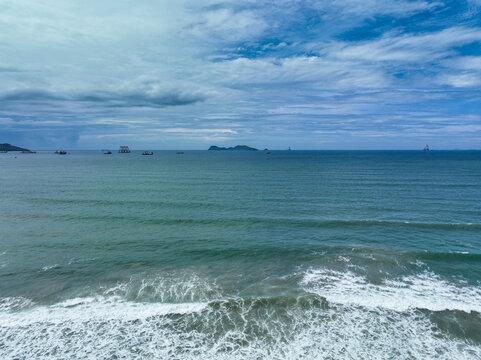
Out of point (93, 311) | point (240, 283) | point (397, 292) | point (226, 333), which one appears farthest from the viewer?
point (240, 283)

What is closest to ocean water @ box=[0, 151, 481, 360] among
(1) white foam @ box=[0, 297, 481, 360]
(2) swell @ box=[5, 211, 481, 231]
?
(1) white foam @ box=[0, 297, 481, 360]

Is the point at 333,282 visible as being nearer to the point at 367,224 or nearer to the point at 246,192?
the point at 367,224

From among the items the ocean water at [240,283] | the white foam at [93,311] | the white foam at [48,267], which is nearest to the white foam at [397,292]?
the ocean water at [240,283]

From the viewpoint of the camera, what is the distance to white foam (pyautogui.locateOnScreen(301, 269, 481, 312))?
630 inches

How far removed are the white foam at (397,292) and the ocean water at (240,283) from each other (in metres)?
0.10

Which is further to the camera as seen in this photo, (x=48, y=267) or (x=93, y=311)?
(x=48, y=267)

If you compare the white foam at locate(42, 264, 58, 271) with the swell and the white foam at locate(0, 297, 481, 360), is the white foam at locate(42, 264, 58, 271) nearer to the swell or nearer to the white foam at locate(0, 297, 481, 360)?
the white foam at locate(0, 297, 481, 360)

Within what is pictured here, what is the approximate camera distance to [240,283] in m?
18.5

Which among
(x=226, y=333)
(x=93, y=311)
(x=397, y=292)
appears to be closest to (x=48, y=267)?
(x=93, y=311)

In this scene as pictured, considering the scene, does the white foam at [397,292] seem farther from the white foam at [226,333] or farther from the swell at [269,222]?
the swell at [269,222]

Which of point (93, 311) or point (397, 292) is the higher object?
point (397, 292)

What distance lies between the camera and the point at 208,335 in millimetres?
13641

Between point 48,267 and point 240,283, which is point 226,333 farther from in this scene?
point 48,267

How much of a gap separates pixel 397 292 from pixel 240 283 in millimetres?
9545
